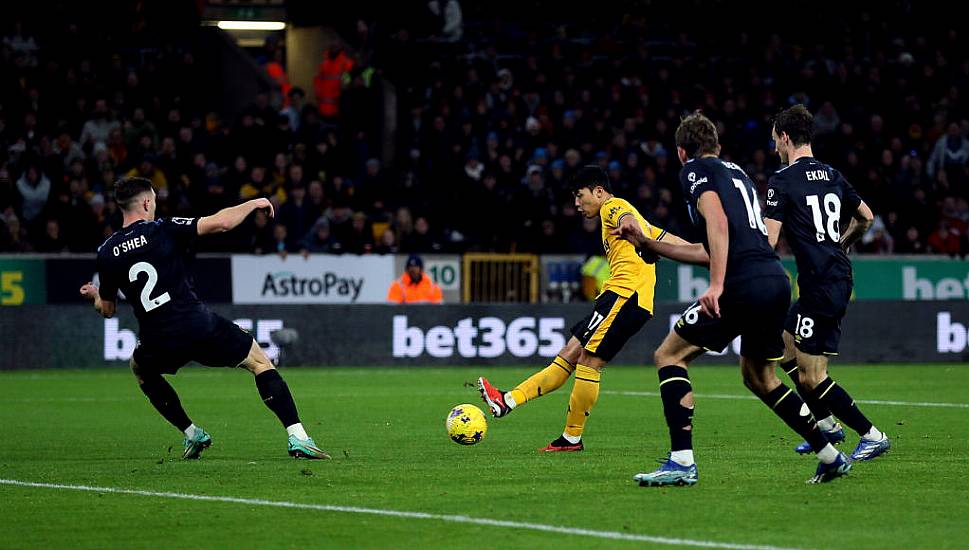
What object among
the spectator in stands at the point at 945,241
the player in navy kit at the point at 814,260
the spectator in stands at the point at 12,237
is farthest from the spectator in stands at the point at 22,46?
the player in navy kit at the point at 814,260

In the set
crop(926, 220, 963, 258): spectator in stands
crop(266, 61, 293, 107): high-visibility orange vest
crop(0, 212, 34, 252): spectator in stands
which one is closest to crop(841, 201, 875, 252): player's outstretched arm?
crop(0, 212, 34, 252): spectator in stands

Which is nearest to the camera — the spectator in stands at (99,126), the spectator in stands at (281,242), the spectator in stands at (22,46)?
the spectator in stands at (281,242)

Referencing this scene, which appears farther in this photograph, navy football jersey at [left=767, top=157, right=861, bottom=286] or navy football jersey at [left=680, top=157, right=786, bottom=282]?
navy football jersey at [left=767, top=157, right=861, bottom=286]

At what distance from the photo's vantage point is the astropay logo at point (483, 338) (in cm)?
2359

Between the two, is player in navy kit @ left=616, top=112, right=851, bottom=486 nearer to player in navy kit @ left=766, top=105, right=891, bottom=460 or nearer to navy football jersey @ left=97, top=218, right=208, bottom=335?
player in navy kit @ left=766, top=105, right=891, bottom=460

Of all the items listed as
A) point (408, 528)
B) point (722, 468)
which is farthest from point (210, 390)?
point (408, 528)

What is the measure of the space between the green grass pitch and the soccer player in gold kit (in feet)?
1.13

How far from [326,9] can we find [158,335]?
21.1 metres

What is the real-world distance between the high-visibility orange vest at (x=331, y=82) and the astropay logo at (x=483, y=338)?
6954 mm

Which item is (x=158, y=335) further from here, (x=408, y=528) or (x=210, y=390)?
(x=210, y=390)

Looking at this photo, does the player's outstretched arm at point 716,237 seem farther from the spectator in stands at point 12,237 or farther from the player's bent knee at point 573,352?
the spectator in stands at point 12,237

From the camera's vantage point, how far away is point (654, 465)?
1046 centimetres

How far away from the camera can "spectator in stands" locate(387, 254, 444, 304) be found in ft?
76.9

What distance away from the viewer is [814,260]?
10422 millimetres
